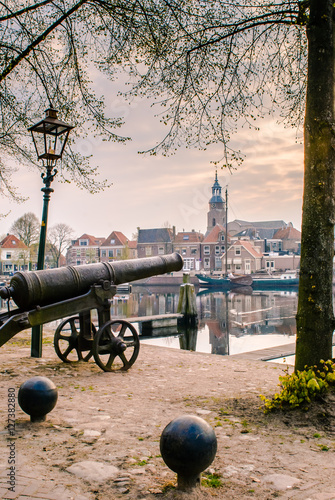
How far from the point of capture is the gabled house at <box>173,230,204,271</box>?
74.7m

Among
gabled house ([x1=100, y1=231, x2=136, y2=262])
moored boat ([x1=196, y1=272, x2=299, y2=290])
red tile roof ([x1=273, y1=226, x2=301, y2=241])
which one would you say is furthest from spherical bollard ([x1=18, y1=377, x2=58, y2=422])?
red tile roof ([x1=273, y1=226, x2=301, y2=241])

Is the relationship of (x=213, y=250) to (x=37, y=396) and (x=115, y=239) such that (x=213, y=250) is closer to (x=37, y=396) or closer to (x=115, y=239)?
(x=115, y=239)

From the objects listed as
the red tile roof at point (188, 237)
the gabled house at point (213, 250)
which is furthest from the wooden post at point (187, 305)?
the red tile roof at point (188, 237)

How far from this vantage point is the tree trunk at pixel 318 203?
457 centimetres

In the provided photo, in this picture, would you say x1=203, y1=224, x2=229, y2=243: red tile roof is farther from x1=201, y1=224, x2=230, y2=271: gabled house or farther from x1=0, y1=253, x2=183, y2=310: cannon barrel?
x1=0, y1=253, x2=183, y2=310: cannon barrel

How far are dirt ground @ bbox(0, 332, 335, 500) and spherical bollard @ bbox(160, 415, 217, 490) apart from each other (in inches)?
8.4

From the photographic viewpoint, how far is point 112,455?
3416 millimetres

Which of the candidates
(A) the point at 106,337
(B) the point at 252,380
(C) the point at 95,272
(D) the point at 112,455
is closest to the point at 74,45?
(C) the point at 95,272

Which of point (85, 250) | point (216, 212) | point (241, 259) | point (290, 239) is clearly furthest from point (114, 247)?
point (290, 239)

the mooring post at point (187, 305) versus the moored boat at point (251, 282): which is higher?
the mooring post at point (187, 305)

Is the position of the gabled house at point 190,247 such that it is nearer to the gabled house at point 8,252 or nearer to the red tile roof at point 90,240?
the red tile roof at point 90,240

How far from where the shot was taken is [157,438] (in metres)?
3.85

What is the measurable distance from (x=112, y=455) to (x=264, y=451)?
3.85 ft

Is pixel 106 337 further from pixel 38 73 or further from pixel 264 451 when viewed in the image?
pixel 38 73
